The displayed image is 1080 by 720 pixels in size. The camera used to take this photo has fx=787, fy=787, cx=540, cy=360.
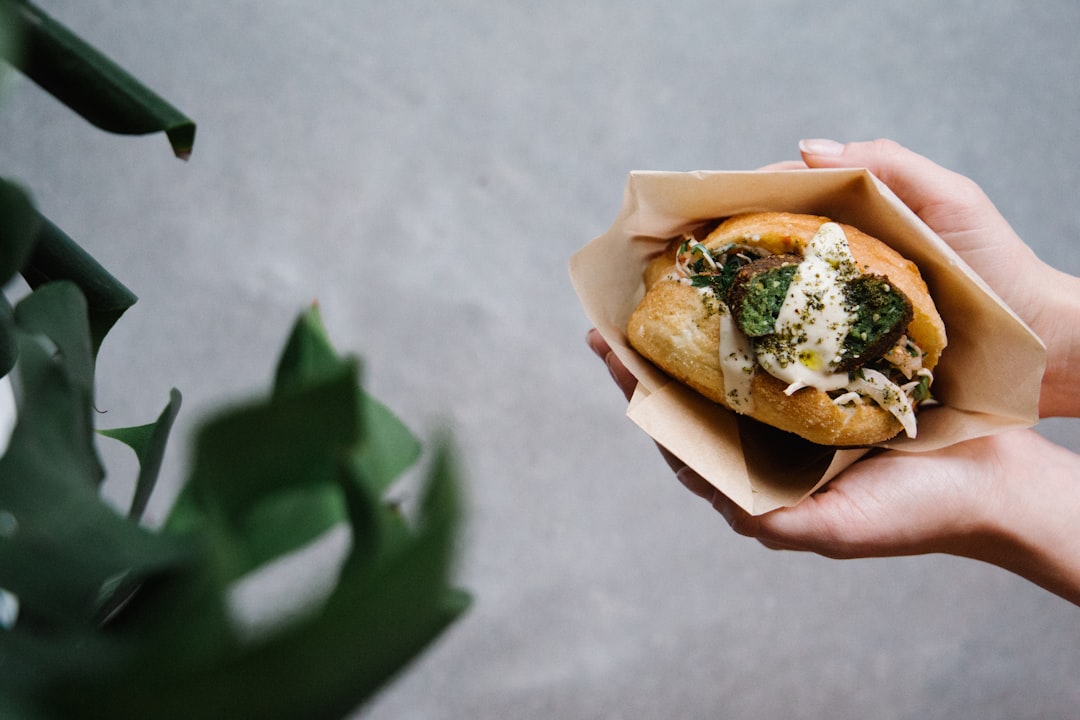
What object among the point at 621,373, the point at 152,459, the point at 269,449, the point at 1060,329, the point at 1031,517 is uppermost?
the point at 269,449

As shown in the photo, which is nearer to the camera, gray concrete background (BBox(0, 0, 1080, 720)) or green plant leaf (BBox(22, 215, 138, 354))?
green plant leaf (BBox(22, 215, 138, 354))

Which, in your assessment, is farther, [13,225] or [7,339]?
[7,339]

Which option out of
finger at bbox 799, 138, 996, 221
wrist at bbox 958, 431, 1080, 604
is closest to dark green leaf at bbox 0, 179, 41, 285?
finger at bbox 799, 138, 996, 221

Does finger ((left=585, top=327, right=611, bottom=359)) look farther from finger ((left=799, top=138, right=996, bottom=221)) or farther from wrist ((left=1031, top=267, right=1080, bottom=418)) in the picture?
wrist ((left=1031, top=267, right=1080, bottom=418))

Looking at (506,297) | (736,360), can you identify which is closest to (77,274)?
(736,360)

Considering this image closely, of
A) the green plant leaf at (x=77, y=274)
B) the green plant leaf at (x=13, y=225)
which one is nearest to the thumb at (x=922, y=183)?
the green plant leaf at (x=77, y=274)

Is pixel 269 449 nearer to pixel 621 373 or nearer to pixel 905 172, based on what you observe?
pixel 621 373
